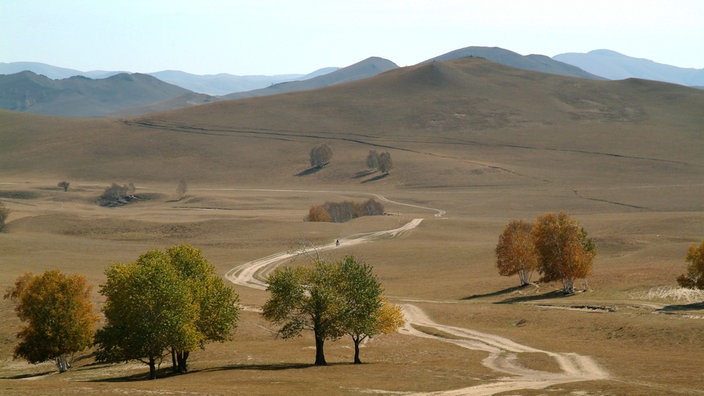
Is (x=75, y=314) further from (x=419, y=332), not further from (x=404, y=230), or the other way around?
(x=404, y=230)

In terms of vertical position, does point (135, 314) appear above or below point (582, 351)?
above

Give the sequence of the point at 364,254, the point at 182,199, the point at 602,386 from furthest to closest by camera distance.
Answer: the point at 182,199 → the point at 364,254 → the point at 602,386

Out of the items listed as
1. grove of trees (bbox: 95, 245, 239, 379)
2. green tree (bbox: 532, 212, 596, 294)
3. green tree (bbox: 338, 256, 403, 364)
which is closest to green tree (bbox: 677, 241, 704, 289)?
green tree (bbox: 532, 212, 596, 294)

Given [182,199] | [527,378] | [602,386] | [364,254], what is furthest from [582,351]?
[182,199]

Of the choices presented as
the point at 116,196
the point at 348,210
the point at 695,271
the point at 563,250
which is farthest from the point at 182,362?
the point at 116,196

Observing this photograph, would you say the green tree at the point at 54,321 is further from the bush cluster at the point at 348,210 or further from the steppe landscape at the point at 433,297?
the bush cluster at the point at 348,210

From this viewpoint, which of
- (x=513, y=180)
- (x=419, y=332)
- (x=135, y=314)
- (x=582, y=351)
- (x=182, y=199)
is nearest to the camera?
(x=135, y=314)

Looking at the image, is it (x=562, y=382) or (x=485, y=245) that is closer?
Answer: (x=562, y=382)

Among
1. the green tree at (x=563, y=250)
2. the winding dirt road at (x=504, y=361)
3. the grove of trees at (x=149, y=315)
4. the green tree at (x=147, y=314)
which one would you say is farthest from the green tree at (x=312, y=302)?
the green tree at (x=563, y=250)

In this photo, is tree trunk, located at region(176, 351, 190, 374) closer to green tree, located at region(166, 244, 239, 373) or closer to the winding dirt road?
green tree, located at region(166, 244, 239, 373)

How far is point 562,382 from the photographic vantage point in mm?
37312

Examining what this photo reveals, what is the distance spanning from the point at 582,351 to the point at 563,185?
482ft

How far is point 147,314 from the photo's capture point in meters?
41.6

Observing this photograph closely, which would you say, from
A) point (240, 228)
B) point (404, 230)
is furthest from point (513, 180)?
point (240, 228)
